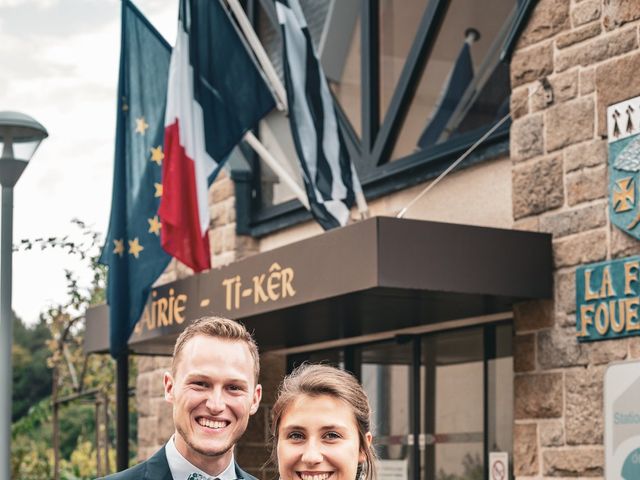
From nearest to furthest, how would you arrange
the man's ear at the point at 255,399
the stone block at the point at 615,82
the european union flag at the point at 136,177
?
1. the man's ear at the point at 255,399
2. the stone block at the point at 615,82
3. the european union flag at the point at 136,177

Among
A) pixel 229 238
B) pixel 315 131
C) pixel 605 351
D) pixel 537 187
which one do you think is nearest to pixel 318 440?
pixel 605 351

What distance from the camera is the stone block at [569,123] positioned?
743cm

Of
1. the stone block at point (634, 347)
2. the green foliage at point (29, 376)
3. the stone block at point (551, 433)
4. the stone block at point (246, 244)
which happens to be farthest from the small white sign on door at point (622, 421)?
the green foliage at point (29, 376)

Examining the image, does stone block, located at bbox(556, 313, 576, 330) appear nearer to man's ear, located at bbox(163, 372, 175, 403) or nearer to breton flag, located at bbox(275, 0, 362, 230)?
breton flag, located at bbox(275, 0, 362, 230)

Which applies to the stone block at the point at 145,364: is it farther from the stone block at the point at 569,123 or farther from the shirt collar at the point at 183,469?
the shirt collar at the point at 183,469

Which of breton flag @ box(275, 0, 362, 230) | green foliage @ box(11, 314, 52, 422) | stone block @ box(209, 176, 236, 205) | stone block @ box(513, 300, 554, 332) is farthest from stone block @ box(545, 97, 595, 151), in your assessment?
green foliage @ box(11, 314, 52, 422)

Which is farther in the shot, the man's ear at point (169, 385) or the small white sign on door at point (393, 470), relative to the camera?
the small white sign on door at point (393, 470)

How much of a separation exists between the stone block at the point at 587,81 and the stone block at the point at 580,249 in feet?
2.57

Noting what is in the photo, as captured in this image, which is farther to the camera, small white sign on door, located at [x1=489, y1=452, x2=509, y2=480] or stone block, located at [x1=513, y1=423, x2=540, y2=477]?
small white sign on door, located at [x1=489, y1=452, x2=509, y2=480]

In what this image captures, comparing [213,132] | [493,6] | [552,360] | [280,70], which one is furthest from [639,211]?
[280,70]

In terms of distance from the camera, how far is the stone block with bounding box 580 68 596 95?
24.3 feet

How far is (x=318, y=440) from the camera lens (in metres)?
3.31

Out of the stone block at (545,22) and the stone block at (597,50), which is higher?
the stone block at (545,22)

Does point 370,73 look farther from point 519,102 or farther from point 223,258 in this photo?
point 223,258
